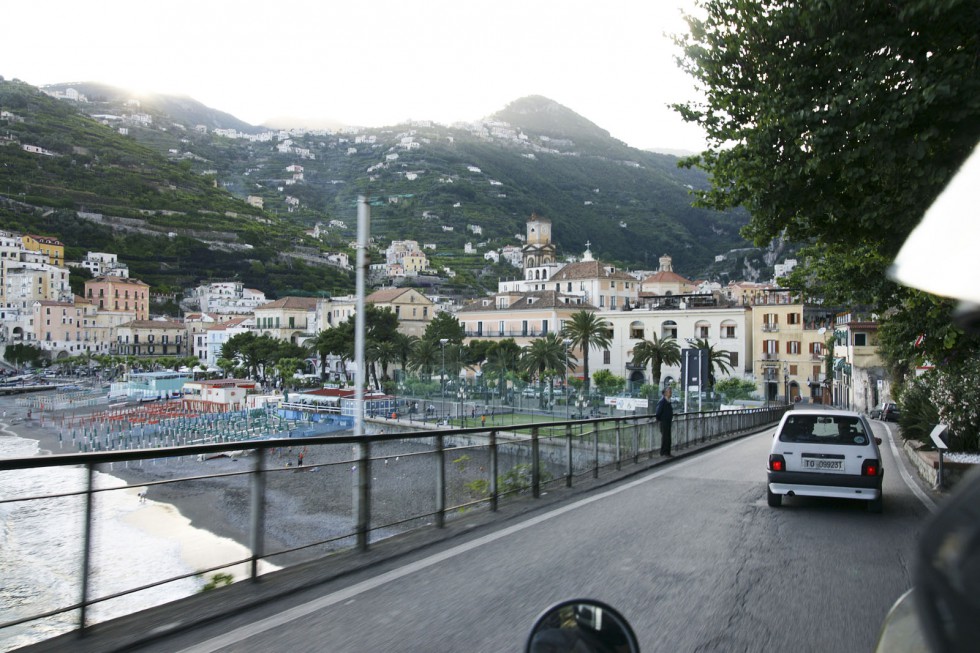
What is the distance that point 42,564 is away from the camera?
4.27m

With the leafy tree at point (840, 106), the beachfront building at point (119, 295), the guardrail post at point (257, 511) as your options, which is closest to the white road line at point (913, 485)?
the leafy tree at point (840, 106)

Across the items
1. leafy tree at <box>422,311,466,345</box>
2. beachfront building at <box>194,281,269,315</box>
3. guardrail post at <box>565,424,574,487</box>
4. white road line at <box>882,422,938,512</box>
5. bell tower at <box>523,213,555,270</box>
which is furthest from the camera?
beachfront building at <box>194,281,269,315</box>

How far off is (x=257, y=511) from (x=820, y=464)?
7.99m

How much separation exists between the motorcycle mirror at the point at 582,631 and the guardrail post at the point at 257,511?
159 inches

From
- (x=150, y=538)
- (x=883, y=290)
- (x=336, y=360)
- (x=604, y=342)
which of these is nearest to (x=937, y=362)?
(x=883, y=290)

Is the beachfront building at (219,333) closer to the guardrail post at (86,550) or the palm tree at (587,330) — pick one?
the palm tree at (587,330)

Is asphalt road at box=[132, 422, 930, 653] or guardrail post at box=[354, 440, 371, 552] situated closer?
asphalt road at box=[132, 422, 930, 653]

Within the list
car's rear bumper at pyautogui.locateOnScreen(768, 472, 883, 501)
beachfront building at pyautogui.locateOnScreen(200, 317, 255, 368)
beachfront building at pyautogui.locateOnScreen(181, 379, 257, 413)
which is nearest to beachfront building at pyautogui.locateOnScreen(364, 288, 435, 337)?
beachfront building at pyautogui.locateOnScreen(181, 379, 257, 413)

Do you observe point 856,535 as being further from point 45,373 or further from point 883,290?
point 45,373

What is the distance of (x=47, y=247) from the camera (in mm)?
153875

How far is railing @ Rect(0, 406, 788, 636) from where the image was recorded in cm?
458

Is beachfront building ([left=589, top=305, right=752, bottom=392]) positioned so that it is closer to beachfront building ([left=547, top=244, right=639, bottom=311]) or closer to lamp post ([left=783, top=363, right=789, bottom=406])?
lamp post ([left=783, top=363, right=789, bottom=406])

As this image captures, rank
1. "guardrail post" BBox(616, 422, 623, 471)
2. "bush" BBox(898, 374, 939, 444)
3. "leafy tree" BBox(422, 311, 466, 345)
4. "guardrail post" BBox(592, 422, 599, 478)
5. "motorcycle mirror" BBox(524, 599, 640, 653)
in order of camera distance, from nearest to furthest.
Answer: "motorcycle mirror" BBox(524, 599, 640, 653)
"guardrail post" BBox(592, 422, 599, 478)
"guardrail post" BBox(616, 422, 623, 471)
"bush" BBox(898, 374, 939, 444)
"leafy tree" BBox(422, 311, 466, 345)

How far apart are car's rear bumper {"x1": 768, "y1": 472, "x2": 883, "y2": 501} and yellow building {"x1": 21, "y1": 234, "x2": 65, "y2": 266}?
170 metres
